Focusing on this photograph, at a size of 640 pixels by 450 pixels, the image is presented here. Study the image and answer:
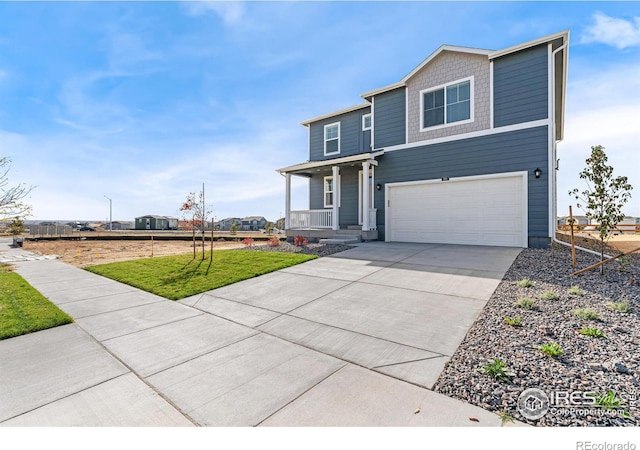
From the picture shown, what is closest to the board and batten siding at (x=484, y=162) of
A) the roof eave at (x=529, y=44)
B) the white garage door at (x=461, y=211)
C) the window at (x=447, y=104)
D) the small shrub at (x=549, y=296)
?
the white garage door at (x=461, y=211)

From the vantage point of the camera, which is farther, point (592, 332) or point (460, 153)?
point (460, 153)

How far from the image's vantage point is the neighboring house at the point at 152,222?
61.7 meters

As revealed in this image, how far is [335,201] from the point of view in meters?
11.7

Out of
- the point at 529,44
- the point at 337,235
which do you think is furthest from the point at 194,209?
the point at 529,44

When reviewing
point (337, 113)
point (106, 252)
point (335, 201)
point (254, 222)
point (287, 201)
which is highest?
point (337, 113)

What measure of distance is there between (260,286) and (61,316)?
Answer: 2981 millimetres

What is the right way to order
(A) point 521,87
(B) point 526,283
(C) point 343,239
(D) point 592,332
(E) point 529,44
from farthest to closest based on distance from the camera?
(C) point 343,239
(A) point 521,87
(E) point 529,44
(B) point 526,283
(D) point 592,332

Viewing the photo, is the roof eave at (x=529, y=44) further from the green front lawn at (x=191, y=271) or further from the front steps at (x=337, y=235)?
the green front lawn at (x=191, y=271)

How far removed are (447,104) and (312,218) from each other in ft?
23.3

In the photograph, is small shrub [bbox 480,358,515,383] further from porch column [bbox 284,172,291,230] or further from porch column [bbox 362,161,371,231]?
porch column [bbox 284,172,291,230]

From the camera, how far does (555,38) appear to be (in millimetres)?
8328

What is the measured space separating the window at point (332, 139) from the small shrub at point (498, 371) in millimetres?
12624

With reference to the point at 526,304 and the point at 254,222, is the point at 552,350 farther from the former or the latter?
the point at 254,222

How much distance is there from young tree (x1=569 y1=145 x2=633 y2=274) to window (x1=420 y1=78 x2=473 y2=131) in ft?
16.0
